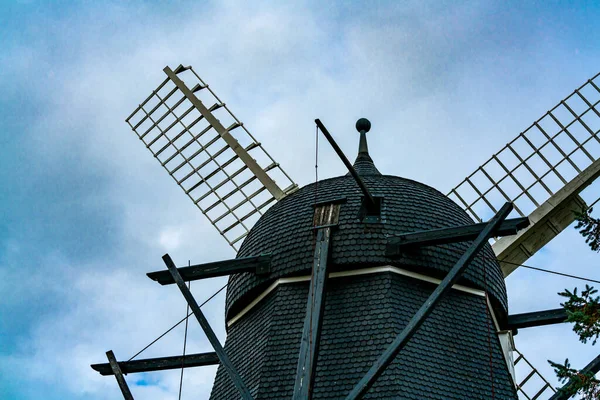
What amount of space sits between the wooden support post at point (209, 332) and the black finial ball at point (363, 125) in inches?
169

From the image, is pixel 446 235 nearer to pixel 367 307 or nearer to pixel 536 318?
pixel 367 307

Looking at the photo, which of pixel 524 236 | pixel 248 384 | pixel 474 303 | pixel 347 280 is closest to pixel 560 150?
pixel 524 236

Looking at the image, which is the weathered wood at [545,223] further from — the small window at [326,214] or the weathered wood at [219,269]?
the weathered wood at [219,269]

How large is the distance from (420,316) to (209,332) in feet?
9.42

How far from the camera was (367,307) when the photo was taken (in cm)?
1208

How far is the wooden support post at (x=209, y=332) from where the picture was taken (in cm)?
1112

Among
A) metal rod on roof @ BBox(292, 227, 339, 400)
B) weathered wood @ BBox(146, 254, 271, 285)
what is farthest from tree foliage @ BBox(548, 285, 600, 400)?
weathered wood @ BBox(146, 254, 271, 285)

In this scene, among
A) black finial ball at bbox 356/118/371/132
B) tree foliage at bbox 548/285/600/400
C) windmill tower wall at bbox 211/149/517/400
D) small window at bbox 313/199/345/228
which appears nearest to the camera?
tree foliage at bbox 548/285/600/400

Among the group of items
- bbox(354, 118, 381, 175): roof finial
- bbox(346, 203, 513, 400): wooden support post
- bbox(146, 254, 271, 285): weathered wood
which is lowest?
bbox(346, 203, 513, 400): wooden support post

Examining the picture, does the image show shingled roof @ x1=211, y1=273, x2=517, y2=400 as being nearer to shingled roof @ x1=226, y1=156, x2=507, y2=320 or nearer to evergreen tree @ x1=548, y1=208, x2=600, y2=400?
shingled roof @ x1=226, y1=156, x2=507, y2=320

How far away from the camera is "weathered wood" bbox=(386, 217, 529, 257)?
38.8 ft

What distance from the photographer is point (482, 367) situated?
12.1 metres

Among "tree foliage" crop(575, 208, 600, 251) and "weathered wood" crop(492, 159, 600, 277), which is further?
"weathered wood" crop(492, 159, 600, 277)

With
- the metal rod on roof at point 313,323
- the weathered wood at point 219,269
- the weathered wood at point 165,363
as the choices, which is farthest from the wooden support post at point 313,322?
the weathered wood at point 165,363
